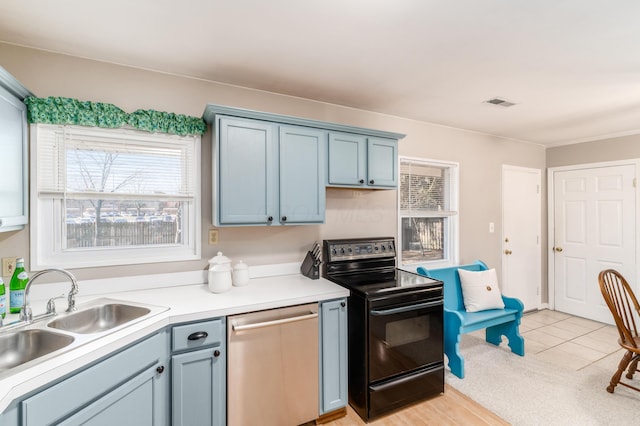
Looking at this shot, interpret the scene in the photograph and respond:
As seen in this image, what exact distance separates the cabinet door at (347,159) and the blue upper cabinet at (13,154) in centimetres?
192

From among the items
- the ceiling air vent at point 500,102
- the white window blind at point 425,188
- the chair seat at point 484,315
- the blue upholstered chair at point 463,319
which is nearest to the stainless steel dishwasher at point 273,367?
the blue upholstered chair at point 463,319

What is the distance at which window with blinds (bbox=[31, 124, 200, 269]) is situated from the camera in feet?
6.26

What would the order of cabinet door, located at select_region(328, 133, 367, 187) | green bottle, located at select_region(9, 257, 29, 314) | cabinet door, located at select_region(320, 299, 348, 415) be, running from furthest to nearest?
cabinet door, located at select_region(328, 133, 367, 187), cabinet door, located at select_region(320, 299, 348, 415), green bottle, located at select_region(9, 257, 29, 314)

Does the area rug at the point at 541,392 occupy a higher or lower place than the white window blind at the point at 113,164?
lower

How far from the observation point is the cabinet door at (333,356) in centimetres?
203

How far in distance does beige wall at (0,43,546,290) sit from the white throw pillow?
52cm

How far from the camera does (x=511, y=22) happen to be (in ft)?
5.36

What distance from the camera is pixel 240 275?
222cm

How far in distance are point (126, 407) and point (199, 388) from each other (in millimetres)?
362

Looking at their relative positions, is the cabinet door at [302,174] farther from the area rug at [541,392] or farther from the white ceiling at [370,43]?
the area rug at [541,392]

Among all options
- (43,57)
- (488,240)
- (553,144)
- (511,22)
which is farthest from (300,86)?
(553,144)

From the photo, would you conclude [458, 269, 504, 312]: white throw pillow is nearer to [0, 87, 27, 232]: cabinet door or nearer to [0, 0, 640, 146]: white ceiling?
[0, 0, 640, 146]: white ceiling

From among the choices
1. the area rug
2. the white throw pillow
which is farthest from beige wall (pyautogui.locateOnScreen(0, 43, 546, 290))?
the area rug

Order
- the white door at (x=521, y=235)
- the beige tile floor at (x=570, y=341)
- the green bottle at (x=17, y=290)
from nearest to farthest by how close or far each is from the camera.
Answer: the green bottle at (x=17, y=290)
the beige tile floor at (x=570, y=341)
the white door at (x=521, y=235)
